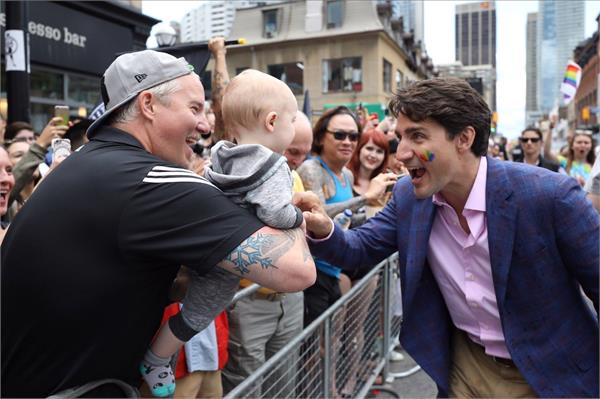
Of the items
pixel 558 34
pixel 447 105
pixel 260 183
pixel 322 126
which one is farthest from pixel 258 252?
pixel 558 34

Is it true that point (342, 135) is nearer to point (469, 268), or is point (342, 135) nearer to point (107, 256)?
point (469, 268)

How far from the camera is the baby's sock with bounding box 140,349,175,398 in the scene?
1686mm

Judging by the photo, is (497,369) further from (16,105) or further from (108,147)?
(16,105)

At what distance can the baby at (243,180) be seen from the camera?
1.55m

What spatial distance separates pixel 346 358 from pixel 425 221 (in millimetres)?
1642

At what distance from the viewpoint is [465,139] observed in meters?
2.31

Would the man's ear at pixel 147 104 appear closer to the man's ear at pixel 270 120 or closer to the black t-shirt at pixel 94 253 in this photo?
the black t-shirt at pixel 94 253

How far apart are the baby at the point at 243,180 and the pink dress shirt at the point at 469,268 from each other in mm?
1017

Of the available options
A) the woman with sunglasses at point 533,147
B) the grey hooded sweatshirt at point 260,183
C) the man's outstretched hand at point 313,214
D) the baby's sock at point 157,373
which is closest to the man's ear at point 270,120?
the grey hooded sweatshirt at point 260,183

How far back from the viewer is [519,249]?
7.24 feet

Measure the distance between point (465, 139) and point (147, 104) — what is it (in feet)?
4.72

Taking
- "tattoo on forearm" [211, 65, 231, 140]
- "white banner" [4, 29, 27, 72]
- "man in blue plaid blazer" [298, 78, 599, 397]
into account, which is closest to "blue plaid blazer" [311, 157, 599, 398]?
"man in blue plaid blazer" [298, 78, 599, 397]

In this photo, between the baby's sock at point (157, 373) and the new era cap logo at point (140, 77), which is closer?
the new era cap logo at point (140, 77)

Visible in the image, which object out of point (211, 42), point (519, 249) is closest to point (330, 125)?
point (211, 42)
